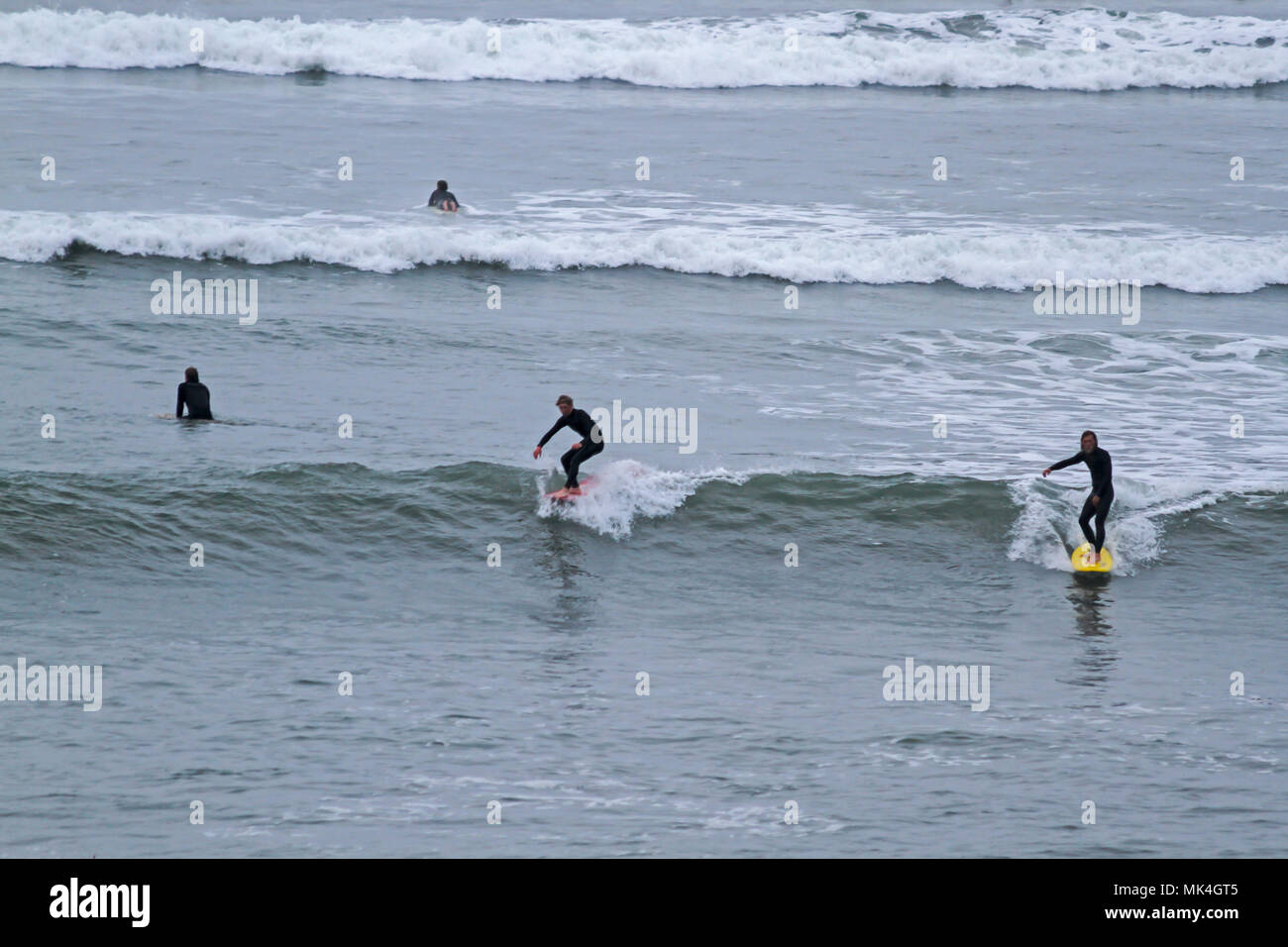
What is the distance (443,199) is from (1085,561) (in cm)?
1734

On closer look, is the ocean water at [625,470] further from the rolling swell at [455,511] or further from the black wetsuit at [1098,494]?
the black wetsuit at [1098,494]

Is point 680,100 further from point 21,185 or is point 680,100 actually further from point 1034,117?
point 21,185

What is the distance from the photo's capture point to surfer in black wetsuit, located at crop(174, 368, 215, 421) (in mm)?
18031

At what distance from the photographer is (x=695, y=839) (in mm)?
9117

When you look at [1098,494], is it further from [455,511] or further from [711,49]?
[711,49]

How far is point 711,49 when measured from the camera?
44844mm

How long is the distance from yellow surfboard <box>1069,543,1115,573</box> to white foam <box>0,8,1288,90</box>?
3041 cm

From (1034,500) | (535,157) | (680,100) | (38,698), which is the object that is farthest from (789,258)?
(38,698)

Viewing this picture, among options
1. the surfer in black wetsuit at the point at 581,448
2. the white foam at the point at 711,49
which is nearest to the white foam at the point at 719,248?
the surfer in black wetsuit at the point at 581,448

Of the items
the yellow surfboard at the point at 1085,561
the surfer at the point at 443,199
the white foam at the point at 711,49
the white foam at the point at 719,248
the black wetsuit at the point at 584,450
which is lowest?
the yellow surfboard at the point at 1085,561

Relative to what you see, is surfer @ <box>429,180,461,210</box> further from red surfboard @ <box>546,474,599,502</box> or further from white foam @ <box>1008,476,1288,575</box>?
white foam @ <box>1008,476,1288,575</box>

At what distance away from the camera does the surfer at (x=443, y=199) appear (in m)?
29.0

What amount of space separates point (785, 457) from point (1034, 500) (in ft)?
10.6

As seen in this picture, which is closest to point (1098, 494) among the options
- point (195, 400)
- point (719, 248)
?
point (195, 400)
